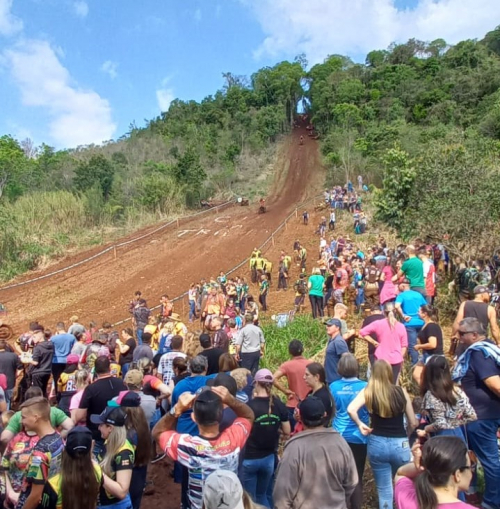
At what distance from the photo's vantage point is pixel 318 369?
14.9 feet

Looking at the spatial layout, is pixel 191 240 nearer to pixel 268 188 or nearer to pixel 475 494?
pixel 268 188

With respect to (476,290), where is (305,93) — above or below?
above

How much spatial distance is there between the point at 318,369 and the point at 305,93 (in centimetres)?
8333

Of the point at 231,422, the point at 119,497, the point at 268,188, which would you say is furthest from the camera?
the point at 268,188

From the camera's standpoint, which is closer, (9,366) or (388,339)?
(388,339)

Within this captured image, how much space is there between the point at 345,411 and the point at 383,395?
1.70ft

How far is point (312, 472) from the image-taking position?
3.29m

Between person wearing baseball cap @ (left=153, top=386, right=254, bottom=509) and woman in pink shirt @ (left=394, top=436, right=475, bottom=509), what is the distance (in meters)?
1.16

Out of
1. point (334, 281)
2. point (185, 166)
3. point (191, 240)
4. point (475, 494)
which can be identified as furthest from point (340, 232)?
point (475, 494)

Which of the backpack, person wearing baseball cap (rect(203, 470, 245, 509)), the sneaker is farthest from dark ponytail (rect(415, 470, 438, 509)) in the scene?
the backpack

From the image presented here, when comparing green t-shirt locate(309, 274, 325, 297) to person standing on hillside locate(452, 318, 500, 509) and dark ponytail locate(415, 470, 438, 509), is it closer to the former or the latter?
person standing on hillside locate(452, 318, 500, 509)

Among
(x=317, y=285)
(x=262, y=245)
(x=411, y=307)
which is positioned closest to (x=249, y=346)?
(x=411, y=307)

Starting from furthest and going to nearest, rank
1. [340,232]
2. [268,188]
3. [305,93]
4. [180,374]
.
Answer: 1. [305,93]
2. [268,188]
3. [340,232]
4. [180,374]

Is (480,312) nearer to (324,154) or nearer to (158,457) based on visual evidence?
(158,457)
